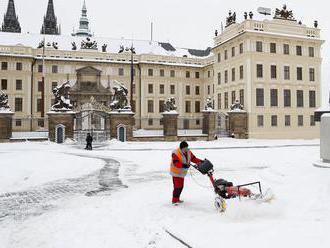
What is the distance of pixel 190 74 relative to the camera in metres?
59.6

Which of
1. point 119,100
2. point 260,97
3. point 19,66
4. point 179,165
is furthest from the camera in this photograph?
point 19,66

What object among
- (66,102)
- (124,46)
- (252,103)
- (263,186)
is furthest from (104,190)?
(124,46)

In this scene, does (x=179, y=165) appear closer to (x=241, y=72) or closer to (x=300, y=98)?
→ (x=241, y=72)

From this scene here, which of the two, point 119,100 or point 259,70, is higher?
point 259,70

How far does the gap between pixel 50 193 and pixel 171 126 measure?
23.6m

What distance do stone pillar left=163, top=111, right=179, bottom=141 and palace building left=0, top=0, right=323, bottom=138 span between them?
23.0 feet

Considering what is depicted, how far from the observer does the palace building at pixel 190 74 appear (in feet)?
129

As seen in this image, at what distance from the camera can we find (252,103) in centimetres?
3838

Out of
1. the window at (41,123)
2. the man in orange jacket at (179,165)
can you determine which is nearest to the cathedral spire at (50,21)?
the window at (41,123)

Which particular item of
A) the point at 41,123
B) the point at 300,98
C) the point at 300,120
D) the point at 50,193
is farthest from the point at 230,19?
the point at 50,193

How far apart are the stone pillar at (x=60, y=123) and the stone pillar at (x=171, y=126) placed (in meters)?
8.72

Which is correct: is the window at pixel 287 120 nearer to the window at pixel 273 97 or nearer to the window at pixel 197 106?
the window at pixel 273 97

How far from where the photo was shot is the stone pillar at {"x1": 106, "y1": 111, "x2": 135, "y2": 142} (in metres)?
31.6

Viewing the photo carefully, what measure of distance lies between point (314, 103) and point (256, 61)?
9648mm
